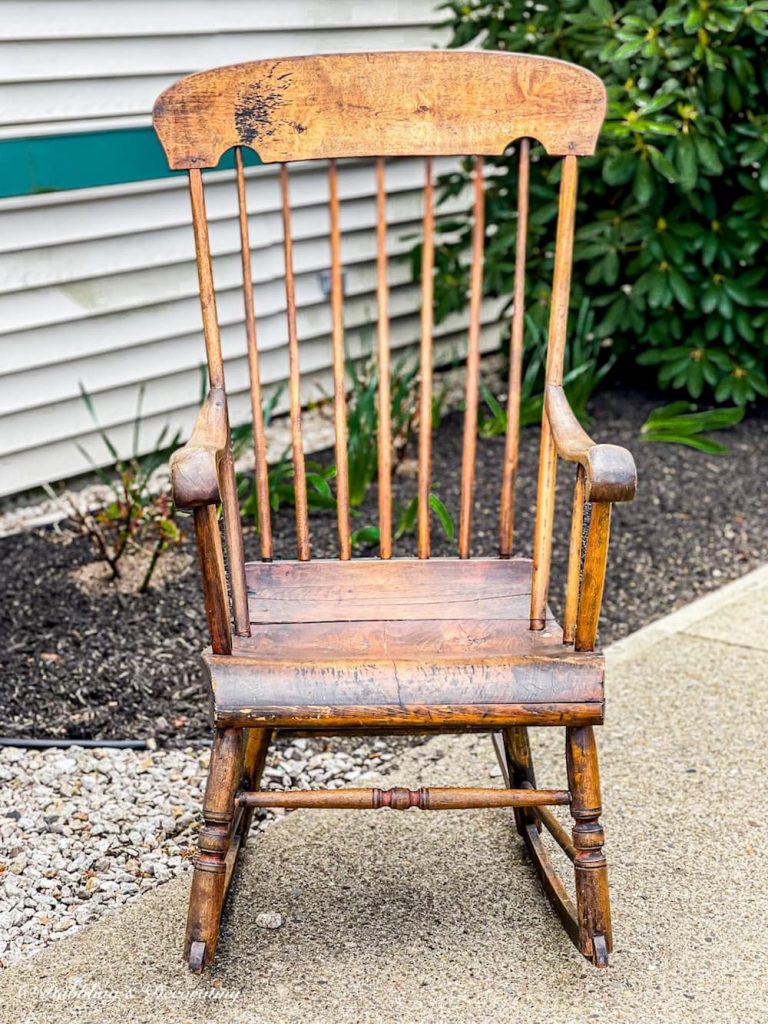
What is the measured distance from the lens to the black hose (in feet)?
7.06

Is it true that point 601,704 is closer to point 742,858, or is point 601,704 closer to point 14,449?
point 742,858

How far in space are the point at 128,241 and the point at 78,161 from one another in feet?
0.84

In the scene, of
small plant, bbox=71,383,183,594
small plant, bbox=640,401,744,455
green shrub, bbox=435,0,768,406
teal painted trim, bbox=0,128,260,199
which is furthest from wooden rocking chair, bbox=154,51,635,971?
small plant, bbox=640,401,744,455

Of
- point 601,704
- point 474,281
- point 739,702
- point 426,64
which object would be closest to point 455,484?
point 739,702

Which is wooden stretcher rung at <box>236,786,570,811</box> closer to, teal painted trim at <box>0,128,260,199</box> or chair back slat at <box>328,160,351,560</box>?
chair back slat at <box>328,160,351,560</box>

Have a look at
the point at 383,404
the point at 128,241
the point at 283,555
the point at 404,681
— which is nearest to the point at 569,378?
the point at 283,555

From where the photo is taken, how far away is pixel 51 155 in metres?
2.90

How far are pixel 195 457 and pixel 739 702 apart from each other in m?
1.33

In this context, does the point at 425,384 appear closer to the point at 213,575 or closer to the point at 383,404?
the point at 383,404

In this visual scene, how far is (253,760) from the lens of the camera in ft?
6.07

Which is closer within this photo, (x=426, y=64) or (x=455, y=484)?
(x=426, y=64)

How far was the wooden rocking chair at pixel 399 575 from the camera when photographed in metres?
1.48

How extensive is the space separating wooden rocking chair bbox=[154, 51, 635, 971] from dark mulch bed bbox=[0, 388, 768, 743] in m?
0.52

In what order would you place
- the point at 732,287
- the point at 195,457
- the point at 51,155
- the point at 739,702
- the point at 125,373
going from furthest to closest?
1. the point at 732,287
2. the point at 125,373
3. the point at 51,155
4. the point at 739,702
5. the point at 195,457
